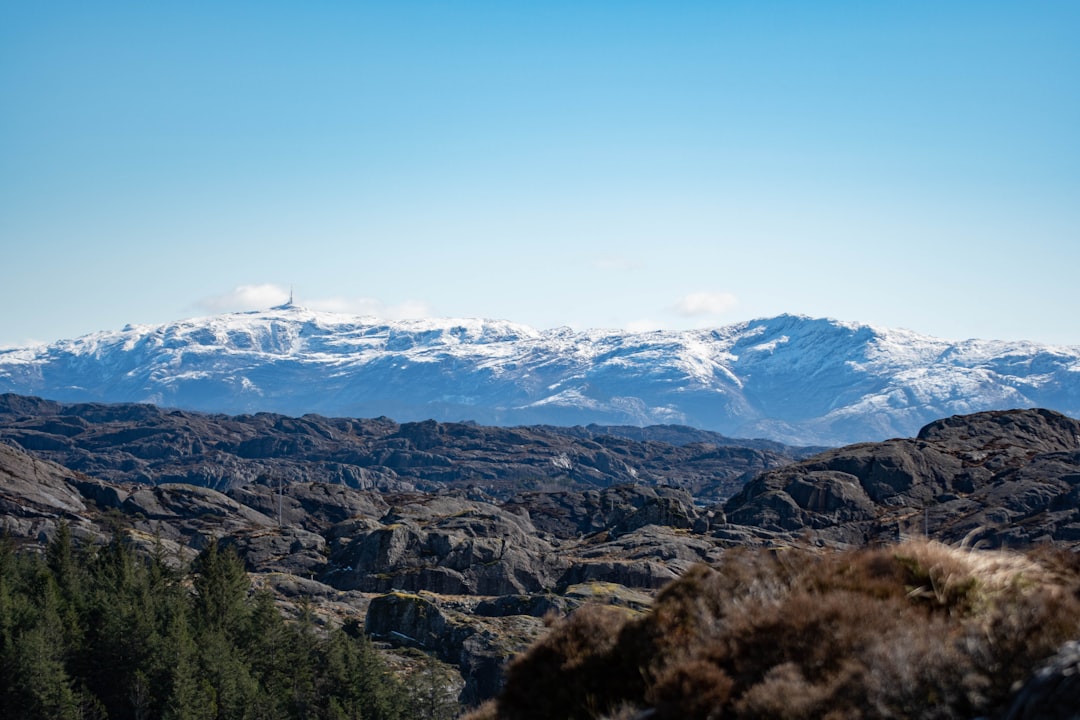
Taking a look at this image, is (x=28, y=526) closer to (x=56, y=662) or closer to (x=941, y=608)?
(x=56, y=662)

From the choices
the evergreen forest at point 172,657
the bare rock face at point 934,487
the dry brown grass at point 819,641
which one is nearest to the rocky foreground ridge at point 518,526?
the bare rock face at point 934,487

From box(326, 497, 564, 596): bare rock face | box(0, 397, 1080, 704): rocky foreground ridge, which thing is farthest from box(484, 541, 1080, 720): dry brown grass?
box(326, 497, 564, 596): bare rock face

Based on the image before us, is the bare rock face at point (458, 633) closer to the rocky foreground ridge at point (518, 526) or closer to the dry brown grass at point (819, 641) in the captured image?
the rocky foreground ridge at point (518, 526)

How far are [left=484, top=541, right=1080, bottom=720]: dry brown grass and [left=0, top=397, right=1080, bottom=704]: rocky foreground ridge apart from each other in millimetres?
68912

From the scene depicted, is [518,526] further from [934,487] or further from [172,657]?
[172,657]

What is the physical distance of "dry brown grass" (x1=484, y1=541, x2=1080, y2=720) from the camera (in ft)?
40.4

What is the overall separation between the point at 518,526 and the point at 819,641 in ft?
456

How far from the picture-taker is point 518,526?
496ft

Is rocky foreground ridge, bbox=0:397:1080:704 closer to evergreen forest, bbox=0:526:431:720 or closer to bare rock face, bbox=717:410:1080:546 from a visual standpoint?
bare rock face, bbox=717:410:1080:546

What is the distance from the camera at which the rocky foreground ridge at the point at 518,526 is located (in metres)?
101

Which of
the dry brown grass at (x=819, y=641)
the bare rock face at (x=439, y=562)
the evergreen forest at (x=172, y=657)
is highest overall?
the dry brown grass at (x=819, y=641)

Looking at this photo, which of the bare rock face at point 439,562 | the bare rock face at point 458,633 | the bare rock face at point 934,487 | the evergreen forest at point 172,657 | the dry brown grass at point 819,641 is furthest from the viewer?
the bare rock face at point 934,487

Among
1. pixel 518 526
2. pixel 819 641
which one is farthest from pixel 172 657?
pixel 518 526

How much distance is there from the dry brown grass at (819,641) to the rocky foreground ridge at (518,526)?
6891 centimetres
